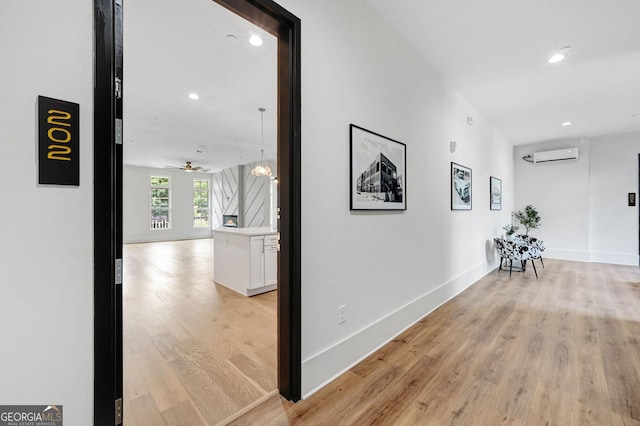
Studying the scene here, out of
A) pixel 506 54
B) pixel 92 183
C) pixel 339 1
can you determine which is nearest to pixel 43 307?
pixel 92 183

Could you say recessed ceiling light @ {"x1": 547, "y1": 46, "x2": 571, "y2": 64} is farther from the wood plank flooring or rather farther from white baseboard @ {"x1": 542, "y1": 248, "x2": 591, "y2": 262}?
white baseboard @ {"x1": 542, "y1": 248, "x2": 591, "y2": 262}

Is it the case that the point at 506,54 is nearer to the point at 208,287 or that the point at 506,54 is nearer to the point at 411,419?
the point at 411,419

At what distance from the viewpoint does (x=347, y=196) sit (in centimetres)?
213

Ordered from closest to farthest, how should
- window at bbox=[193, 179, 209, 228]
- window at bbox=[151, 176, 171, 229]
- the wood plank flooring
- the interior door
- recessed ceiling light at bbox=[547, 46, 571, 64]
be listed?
the interior door, the wood plank flooring, recessed ceiling light at bbox=[547, 46, 571, 64], window at bbox=[151, 176, 171, 229], window at bbox=[193, 179, 209, 228]

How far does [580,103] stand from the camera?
14.3 ft

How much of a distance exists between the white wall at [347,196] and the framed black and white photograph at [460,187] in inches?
6.0

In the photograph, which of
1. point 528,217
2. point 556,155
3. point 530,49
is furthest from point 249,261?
point 556,155

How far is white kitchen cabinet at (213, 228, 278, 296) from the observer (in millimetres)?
3799

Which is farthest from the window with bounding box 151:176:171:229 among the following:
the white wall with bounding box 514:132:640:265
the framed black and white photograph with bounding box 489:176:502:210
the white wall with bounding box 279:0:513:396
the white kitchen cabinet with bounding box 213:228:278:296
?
the white wall with bounding box 514:132:640:265

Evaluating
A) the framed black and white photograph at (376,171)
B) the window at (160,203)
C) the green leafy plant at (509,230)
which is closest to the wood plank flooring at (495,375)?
the framed black and white photograph at (376,171)

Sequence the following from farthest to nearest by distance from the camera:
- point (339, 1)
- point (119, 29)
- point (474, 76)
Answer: point (474, 76) → point (339, 1) → point (119, 29)

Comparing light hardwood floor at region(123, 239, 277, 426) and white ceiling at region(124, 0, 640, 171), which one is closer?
light hardwood floor at region(123, 239, 277, 426)

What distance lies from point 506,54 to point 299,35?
8.56ft

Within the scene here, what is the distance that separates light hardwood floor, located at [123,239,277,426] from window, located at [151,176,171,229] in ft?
24.3
